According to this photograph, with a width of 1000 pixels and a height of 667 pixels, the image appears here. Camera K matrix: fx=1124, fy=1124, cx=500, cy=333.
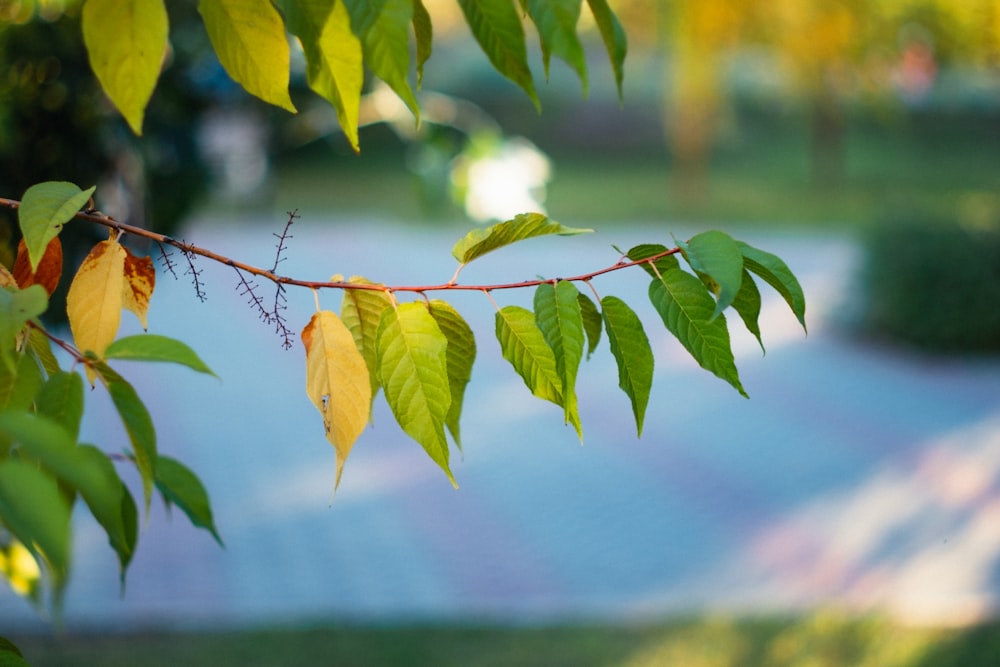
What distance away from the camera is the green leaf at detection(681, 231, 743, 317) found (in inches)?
28.1

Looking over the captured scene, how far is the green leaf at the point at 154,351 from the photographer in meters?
0.67

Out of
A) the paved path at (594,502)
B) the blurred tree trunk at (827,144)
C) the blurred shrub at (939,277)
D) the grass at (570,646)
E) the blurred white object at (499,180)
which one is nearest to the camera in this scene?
the blurred white object at (499,180)

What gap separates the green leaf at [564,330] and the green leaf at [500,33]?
5.9 inches

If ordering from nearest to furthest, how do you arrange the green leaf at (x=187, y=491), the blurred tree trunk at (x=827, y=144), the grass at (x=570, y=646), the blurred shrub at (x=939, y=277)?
the green leaf at (x=187, y=491) < the grass at (x=570, y=646) < the blurred shrub at (x=939, y=277) < the blurred tree trunk at (x=827, y=144)

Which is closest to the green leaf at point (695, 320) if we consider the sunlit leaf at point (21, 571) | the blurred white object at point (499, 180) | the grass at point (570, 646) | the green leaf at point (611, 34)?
the green leaf at point (611, 34)

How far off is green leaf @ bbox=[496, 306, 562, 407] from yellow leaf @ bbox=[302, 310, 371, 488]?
0.11 meters

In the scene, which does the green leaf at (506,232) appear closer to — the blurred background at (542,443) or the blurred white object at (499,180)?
the blurred background at (542,443)

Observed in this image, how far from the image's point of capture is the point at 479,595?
12.6 feet

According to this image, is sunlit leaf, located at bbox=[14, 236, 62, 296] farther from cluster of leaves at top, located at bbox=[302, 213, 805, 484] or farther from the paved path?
the paved path

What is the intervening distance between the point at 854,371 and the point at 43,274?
22.5 feet

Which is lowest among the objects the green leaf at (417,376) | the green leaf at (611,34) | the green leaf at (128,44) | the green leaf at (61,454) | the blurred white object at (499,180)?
the green leaf at (61,454)

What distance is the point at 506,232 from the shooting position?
0.86 m

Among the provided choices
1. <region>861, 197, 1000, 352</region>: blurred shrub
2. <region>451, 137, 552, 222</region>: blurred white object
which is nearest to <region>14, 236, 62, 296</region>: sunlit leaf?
<region>451, 137, 552, 222</region>: blurred white object

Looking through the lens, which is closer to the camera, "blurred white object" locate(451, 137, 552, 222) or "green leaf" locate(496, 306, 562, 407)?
"green leaf" locate(496, 306, 562, 407)
